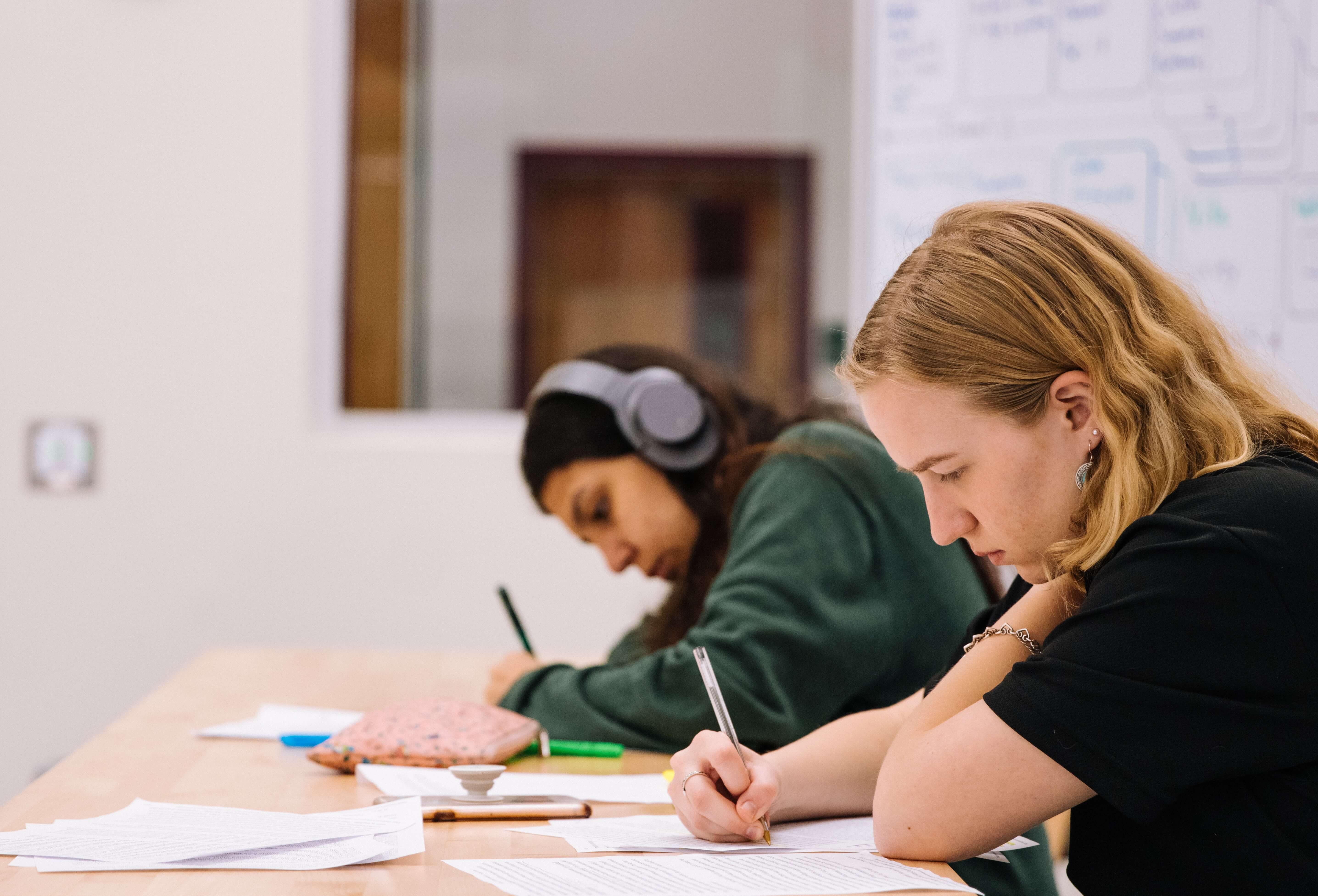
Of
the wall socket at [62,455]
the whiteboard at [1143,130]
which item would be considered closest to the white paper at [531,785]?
the whiteboard at [1143,130]

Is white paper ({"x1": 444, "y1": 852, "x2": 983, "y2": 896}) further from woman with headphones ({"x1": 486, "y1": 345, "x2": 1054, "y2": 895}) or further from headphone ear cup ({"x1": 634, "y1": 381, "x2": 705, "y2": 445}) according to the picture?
headphone ear cup ({"x1": 634, "y1": 381, "x2": 705, "y2": 445})

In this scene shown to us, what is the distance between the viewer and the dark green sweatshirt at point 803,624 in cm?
118

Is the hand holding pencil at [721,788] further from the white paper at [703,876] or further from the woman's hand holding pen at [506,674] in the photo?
the woman's hand holding pen at [506,674]

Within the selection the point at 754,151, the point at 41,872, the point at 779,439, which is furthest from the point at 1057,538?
the point at 754,151

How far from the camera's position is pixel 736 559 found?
4.14ft

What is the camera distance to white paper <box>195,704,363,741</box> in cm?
128

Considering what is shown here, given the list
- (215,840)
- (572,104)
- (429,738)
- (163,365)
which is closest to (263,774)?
(429,738)

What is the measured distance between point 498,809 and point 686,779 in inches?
6.3

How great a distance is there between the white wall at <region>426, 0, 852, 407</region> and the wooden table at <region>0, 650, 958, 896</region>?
1205mm

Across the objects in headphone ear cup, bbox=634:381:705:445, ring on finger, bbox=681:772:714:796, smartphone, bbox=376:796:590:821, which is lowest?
smartphone, bbox=376:796:590:821

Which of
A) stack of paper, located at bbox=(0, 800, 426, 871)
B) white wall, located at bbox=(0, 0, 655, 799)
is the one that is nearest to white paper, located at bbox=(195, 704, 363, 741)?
stack of paper, located at bbox=(0, 800, 426, 871)

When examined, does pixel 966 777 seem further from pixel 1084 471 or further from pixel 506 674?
pixel 506 674

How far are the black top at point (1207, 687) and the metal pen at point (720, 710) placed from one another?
219 millimetres

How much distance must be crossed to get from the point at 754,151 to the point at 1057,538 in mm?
2295
